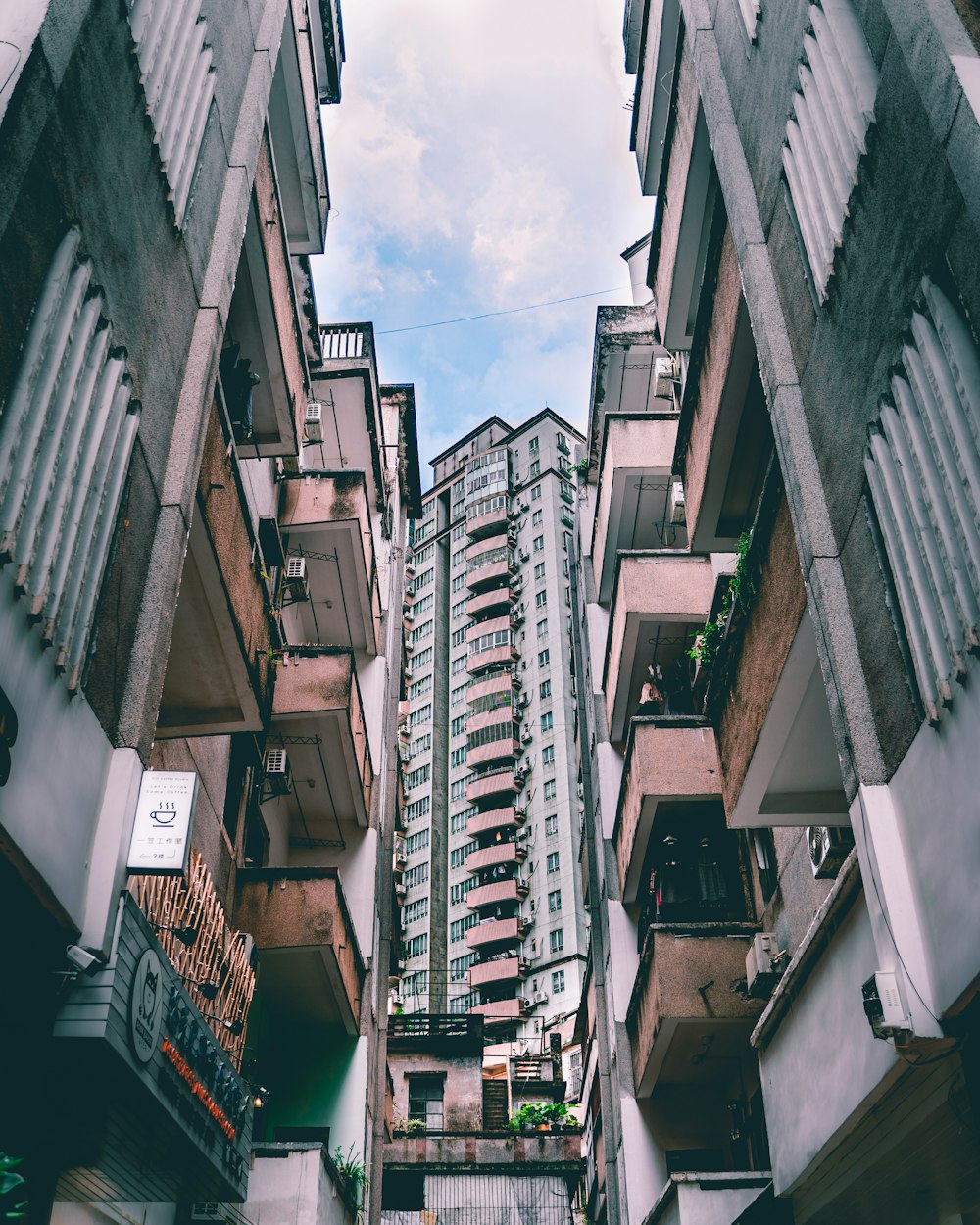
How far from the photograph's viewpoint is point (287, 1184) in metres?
13.0

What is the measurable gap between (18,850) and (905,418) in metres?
5.82

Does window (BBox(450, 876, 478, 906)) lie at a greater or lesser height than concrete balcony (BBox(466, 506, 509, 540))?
lesser

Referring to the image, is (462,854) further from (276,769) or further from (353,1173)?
(276,769)

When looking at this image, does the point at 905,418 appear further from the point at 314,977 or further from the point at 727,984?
the point at 314,977

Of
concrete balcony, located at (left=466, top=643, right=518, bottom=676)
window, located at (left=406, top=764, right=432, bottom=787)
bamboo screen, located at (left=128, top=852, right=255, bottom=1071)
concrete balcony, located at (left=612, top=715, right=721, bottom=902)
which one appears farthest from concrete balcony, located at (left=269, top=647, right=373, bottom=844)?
window, located at (left=406, top=764, right=432, bottom=787)

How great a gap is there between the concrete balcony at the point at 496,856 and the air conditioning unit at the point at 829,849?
57.8 metres

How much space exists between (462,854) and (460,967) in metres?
7.21

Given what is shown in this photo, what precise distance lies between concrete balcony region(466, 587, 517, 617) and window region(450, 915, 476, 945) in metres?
21.7

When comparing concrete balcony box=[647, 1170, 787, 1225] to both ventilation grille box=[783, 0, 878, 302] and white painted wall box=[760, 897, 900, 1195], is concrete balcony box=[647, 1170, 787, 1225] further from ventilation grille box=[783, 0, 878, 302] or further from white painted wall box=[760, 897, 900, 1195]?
ventilation grille box=[783, 0, 878, 302]

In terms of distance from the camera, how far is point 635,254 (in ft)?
86.4

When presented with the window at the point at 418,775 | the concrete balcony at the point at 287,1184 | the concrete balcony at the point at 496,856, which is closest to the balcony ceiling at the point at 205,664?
the concrete balcony at the point at 287,1184

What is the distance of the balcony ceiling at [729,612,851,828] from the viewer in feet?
33.2

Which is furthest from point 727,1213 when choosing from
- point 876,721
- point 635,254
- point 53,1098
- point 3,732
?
point 635,254

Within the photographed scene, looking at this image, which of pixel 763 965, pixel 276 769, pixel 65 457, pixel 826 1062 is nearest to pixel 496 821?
pixel 276 769
